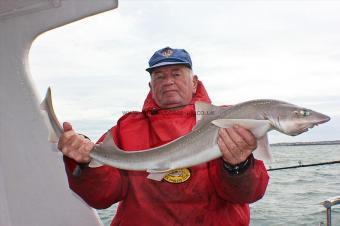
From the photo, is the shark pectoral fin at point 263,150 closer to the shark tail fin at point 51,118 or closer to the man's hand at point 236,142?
the man's hand at point 236,142

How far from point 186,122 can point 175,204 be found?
83 centimetres

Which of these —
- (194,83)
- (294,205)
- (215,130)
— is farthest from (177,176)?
(294,205)

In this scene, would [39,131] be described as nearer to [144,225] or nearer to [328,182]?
[144,225]

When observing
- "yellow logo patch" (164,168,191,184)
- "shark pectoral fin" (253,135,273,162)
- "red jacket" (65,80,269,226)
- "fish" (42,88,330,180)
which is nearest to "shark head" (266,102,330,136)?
"fish" (42,88,330,180)

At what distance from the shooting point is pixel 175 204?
3.76m

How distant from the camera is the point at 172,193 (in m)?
3.79

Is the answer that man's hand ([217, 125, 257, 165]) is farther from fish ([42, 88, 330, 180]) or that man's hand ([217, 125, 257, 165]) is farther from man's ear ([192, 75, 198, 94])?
man's ear ([192, 75, 198, 94])

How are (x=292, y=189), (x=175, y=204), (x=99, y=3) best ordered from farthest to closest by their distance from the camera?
(x=292, y=189) < (x=99, y=3) < (x=175, y=204)

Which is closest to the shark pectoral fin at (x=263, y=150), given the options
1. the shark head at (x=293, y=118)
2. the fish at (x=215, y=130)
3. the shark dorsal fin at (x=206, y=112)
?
the fish at (x=215, y=130)

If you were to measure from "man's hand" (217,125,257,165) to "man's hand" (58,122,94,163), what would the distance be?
1.10m

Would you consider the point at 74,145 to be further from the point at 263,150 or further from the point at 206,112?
the point at 263,150

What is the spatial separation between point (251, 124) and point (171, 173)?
1132 mm

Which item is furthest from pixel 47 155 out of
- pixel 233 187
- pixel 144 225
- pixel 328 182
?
pixel 328 182

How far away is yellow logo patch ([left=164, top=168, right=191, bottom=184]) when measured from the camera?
3777 millimetres
